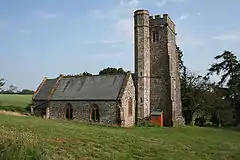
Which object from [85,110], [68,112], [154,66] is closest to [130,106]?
[85,110]

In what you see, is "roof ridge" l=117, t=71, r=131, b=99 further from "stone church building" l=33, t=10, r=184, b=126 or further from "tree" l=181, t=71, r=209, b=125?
"tree" l=181, t=71, r=209, b=125

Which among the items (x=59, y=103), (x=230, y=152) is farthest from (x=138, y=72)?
(x=230, y=152)

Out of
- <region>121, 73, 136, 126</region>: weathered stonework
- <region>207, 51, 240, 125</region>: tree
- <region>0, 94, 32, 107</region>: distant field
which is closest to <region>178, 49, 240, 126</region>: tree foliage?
<region>207, 51, 240, 125</region>: tree

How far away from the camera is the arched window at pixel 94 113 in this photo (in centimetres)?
3719

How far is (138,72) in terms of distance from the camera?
40.2 meters

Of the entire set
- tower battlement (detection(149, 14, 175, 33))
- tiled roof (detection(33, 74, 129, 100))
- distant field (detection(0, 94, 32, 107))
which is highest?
tower battlement (detection(149, 14, 175, 33))

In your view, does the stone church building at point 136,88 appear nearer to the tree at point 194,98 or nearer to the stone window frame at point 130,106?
the stone window frame at point 130,106

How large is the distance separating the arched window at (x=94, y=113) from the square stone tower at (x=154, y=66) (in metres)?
5.73

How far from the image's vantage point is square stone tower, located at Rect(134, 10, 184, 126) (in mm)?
39812

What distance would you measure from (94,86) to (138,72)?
615cm

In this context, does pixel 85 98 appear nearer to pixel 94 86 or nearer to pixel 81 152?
pixel 94 86

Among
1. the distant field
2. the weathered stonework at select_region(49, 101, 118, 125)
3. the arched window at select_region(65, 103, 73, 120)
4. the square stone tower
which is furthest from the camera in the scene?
the distant field

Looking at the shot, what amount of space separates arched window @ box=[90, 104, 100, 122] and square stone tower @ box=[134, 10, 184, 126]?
5733mm

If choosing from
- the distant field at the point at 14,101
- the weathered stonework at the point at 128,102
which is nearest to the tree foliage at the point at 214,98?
the weathered stonework at the point at 128,102
